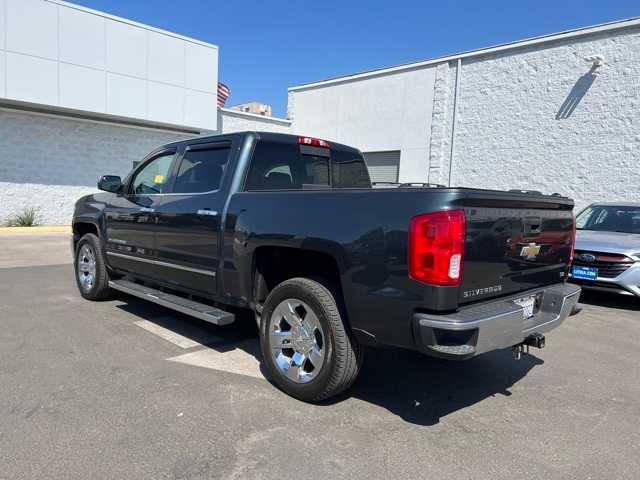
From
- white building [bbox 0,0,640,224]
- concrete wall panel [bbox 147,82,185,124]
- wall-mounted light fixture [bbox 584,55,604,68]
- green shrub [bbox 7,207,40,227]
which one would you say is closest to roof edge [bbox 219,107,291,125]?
white building [bbox 0,0,640,224]

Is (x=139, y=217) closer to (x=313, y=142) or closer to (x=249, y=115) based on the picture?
(x=313, y=142)

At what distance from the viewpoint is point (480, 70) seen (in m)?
14.7

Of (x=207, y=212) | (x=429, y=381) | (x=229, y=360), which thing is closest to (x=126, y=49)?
(x=207, y=212)

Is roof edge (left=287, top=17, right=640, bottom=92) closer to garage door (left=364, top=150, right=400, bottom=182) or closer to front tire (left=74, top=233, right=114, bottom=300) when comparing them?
garage door (left=364, top=150, right=400, bottom=182)

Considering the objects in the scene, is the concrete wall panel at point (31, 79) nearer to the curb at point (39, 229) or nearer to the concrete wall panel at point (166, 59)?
the concrete wall panel at point (166, 59)

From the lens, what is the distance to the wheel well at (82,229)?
6.59 metres

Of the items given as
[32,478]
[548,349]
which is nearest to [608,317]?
[548,349]

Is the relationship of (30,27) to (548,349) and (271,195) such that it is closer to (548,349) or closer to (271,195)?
(271,195)

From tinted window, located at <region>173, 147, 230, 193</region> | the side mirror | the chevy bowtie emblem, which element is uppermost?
tinted window, located at <region>173, 147, 230, 193</region>

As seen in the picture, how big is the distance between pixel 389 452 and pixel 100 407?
1.97 meters

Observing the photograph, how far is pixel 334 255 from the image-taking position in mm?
3277

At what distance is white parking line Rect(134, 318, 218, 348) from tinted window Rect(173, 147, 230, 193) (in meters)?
1.48

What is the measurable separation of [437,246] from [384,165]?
14.8 metres

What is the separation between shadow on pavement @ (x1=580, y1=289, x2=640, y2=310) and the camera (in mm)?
7271
